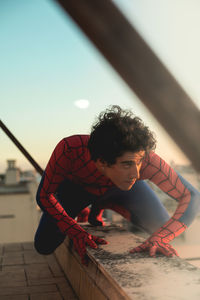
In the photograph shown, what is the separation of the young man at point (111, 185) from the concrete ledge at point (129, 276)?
0.35ft

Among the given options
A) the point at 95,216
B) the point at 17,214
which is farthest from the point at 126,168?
the point at 17,214

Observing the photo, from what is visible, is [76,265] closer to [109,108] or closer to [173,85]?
[109,108]

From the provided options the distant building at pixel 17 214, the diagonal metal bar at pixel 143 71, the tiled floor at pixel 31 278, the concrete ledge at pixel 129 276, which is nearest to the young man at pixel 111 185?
the concrete ledge at pixel 129 276

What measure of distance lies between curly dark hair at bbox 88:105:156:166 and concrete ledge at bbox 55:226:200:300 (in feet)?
1.69

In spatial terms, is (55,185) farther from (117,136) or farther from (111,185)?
(117,136)

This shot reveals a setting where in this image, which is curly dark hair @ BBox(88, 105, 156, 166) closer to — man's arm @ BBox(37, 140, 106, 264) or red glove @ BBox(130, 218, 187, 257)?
man's arm @ BBox(37, 140, 106, 264)

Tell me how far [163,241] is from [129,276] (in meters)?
0.48

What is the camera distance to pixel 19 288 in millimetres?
2090

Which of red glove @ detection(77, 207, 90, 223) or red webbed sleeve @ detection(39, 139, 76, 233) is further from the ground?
red webbed sleeve @ detection(39, 139, 76, 233)

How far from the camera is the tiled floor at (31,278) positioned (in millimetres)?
1991

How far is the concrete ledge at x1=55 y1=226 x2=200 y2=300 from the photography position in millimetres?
1160

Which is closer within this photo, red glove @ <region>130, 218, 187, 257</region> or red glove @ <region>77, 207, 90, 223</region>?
red glove @ <region>130, 218, 187, 257</region>

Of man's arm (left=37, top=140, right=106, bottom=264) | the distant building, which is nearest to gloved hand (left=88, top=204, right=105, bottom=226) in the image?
man's arm (left=37, top=140, right=106, bottom=264)

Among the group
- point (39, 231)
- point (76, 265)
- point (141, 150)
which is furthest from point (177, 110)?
point (39, 231)
